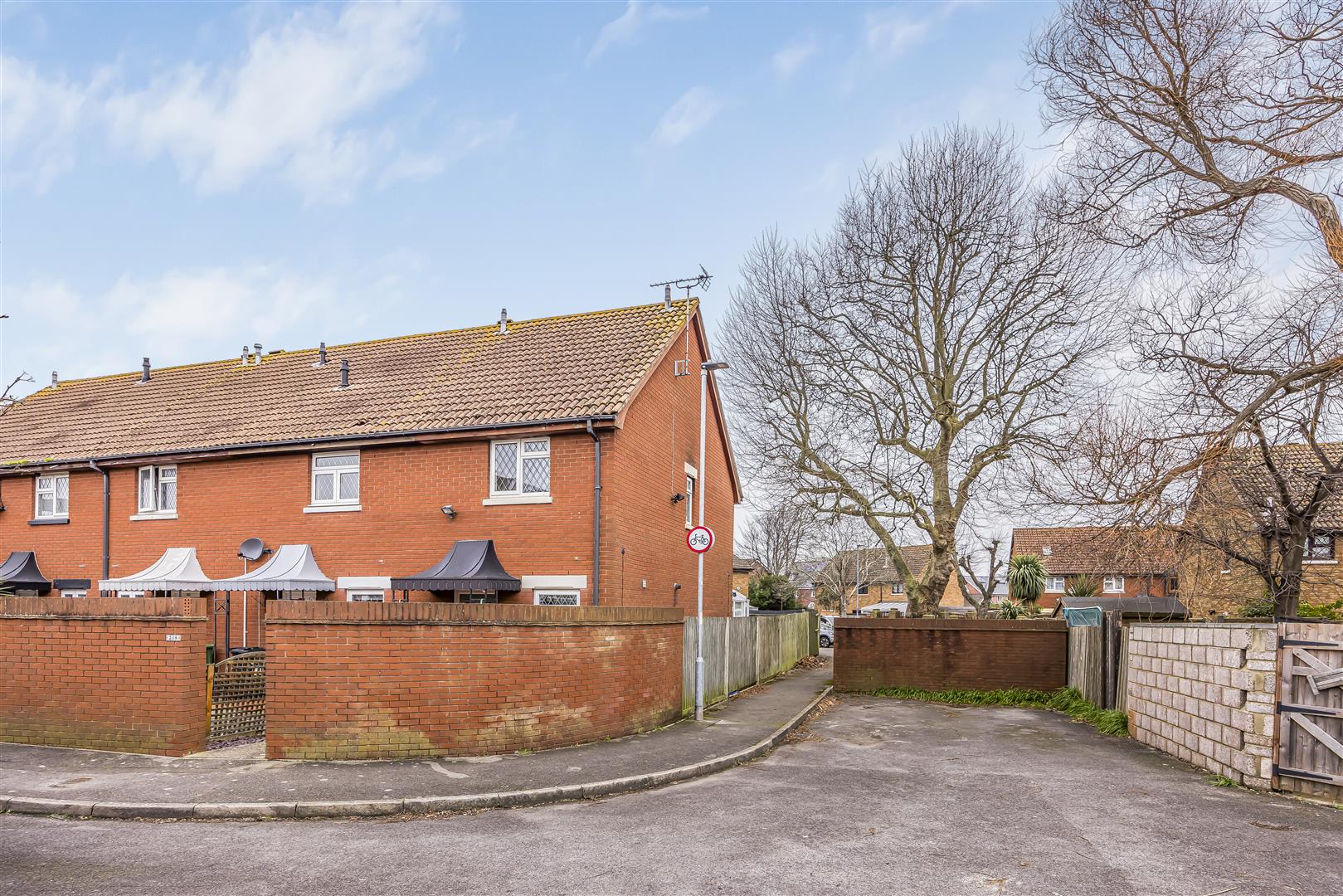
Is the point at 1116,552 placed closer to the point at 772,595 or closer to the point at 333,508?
the point at 333,508

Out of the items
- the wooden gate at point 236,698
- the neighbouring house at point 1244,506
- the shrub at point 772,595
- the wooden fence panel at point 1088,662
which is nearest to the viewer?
the wooden gate at point 236,698

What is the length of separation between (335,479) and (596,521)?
20.3 feet

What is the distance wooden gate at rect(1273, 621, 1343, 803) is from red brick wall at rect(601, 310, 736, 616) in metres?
10.1

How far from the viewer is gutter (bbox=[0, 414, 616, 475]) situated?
1653 centimetres

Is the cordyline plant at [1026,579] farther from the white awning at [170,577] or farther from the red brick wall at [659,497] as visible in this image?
the white awning at [170,577]

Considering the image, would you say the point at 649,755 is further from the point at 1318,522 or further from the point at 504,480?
the point at 1318,522

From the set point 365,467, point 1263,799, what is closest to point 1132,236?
point 1263,799

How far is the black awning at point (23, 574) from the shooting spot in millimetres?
20422

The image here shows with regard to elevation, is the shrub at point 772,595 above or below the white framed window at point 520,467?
below

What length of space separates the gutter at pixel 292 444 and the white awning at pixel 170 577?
217cm

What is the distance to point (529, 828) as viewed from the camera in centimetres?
795

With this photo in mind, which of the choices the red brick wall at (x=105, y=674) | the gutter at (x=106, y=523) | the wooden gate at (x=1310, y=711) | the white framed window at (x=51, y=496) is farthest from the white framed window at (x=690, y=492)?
the white framed window at (x=51, y=496)

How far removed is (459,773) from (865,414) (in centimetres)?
1717

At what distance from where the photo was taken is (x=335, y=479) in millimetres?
18750
